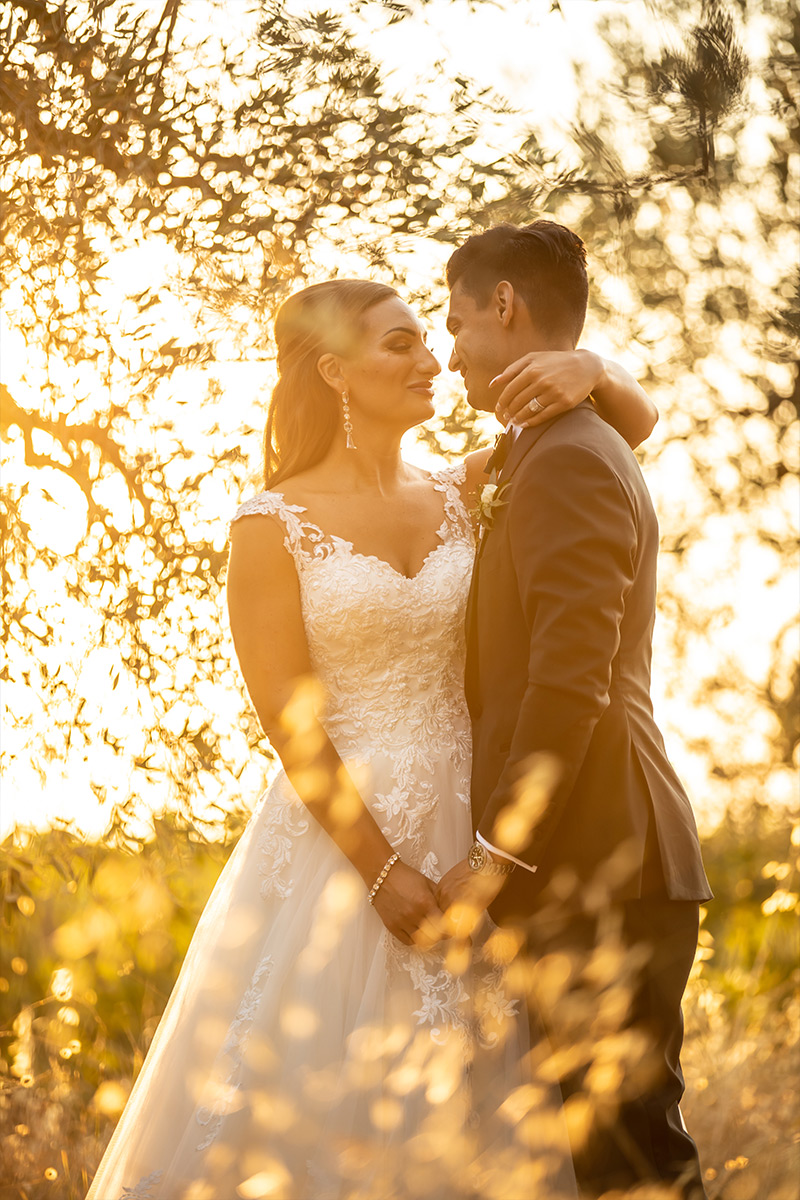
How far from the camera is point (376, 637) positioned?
9.79 feet

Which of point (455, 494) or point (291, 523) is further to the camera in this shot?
point (455, 494)

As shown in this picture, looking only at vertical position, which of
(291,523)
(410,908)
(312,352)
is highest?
(312,352)

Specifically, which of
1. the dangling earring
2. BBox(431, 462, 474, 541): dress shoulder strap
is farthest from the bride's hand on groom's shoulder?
the dangling earring

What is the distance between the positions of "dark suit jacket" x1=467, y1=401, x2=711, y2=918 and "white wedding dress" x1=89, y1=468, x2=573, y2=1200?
27 centimetres

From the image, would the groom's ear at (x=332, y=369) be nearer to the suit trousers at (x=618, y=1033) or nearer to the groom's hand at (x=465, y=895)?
the groom's hand at (x=465, y=895)

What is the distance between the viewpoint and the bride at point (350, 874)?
8.48 feet

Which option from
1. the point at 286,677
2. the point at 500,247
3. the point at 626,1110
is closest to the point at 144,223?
the point at 500,247

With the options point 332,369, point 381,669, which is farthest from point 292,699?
point 332,369

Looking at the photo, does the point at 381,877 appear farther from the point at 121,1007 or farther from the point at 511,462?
the point at 121,1007

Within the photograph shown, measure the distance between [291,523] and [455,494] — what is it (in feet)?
2.06

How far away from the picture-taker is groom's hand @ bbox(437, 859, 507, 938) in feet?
8.14

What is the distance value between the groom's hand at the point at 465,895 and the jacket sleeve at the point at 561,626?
0.41 feet

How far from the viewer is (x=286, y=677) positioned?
2.85 m

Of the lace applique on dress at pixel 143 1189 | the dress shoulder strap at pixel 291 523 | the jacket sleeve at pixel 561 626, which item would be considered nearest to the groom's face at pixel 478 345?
the jacket sleeve at pixel 561 626
